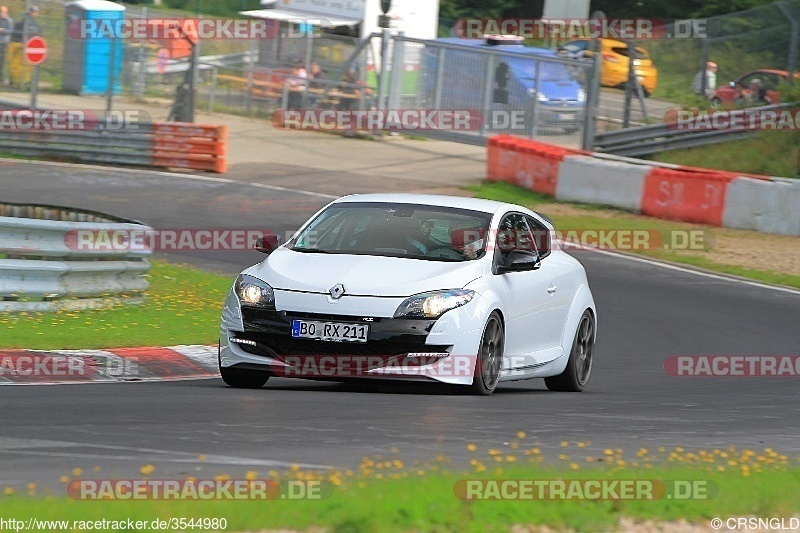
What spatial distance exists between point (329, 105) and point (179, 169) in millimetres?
7285

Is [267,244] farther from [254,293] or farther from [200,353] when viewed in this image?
[200,353]

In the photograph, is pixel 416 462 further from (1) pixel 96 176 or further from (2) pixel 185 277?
(1) pixel 96 176

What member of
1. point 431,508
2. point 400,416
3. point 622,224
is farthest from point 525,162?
point 431,508

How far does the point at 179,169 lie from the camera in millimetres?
27578

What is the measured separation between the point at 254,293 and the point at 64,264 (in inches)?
142

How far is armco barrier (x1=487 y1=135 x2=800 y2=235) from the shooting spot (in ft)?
75.2

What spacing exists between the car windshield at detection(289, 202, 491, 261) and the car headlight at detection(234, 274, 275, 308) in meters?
0.63

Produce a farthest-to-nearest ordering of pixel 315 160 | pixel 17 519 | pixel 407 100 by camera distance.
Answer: pixel 407 100 < pixel 315 160 < pixel 17 519

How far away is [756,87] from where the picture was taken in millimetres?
28391

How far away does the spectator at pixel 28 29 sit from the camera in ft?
101

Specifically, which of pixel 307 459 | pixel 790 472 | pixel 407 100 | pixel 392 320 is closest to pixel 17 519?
pixel 307 459

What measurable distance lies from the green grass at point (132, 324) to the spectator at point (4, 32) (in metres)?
18.0

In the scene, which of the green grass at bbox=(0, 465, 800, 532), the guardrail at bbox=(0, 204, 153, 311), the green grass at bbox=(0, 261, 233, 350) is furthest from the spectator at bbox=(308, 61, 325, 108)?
the green grass at bbox=(0, 465, 800, 532)

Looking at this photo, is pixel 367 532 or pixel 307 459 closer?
pixel 367 532
